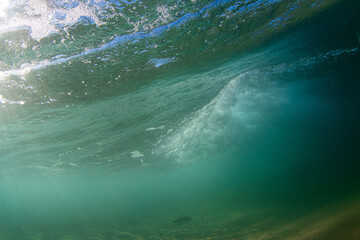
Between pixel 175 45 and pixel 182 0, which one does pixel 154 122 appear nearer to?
pixel 175 45

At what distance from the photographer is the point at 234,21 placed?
7754mm

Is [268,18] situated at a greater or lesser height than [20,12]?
lesser

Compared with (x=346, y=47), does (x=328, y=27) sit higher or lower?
higher

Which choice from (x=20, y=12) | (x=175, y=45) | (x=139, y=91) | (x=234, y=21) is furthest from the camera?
(x=139, y=91)

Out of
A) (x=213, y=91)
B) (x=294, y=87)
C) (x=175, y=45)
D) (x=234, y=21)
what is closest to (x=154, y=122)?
(x=213, y=91)

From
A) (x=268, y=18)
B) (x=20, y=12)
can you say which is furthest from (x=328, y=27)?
(x=20, y=12)

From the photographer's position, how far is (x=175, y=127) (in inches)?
798

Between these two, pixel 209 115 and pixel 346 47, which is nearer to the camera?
pixel 346 47

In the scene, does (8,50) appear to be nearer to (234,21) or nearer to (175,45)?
(175,45)

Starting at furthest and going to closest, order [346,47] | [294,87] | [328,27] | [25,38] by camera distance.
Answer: [294,87], [346,47], [328,27], [25,38]

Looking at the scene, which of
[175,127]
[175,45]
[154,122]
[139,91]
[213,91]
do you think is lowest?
[175,127]

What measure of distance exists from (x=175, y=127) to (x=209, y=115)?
4.01 metres

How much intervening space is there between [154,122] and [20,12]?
13.0 meters

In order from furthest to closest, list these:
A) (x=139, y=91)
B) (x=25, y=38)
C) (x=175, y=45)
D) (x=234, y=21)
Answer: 1. (x=139, y=91)
2. (x=175, y=45)
3. (x=234, y=21)
4. (x=25, y=38)
